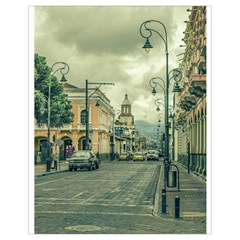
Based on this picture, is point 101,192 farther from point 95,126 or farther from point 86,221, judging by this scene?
point 95,126

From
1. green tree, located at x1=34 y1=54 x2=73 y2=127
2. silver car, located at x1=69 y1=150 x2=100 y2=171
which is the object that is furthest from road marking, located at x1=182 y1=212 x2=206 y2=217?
green tree, located at x1=34 y1=54 x2=73 y2=127

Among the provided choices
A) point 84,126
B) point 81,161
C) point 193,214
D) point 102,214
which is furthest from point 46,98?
point 193,214

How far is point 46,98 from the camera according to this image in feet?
173

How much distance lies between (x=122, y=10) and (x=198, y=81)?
15.3 m

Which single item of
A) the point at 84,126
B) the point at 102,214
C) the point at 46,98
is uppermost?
the point at 46,98

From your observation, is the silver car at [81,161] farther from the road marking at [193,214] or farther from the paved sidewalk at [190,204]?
the road marking at [193,214]

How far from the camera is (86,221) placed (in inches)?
564

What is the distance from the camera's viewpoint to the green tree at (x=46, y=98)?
4831cm

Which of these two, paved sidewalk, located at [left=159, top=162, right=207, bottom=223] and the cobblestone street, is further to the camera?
paved sidewalk, located at [left=159, top=162, right=207, bottom=223]

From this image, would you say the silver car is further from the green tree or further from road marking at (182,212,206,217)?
road marking at (182,212,206,217)

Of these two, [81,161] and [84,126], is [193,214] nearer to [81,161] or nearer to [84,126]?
[81,161]

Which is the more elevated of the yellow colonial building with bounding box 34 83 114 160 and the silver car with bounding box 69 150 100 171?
the yellow colonial building with bounding box 34 83 114 160

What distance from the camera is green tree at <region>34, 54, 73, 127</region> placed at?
48.3 metres
